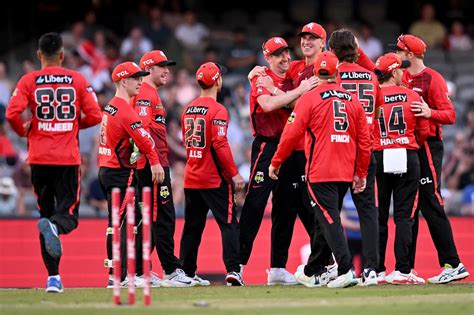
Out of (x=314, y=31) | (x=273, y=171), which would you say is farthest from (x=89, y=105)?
(x=314, y=31)

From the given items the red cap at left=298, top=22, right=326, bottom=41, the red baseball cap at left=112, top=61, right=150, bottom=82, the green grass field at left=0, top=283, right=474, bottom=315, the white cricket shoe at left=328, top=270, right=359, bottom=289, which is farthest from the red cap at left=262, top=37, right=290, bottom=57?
the white cricket shoe at left=328, top=270, right=359, bottom=289

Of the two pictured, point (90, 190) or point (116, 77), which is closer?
point (116, 77)

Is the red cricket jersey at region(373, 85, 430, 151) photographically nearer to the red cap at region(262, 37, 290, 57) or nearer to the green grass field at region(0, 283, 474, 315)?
the red cap at region(262, 37, 290, 57)

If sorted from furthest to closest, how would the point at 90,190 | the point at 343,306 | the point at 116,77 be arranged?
1. the point at 90,190
2. the point at 116,77
3. the point at 343,306

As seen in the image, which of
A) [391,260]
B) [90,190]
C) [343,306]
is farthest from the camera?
[90,190]

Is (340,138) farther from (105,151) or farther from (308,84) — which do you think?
(105,151)

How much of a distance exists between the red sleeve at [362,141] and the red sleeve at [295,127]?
547mm

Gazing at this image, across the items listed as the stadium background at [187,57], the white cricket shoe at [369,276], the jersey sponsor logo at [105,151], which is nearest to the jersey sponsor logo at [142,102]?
the jersey sponsor logo at [105,151]

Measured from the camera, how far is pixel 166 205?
15.0 metres

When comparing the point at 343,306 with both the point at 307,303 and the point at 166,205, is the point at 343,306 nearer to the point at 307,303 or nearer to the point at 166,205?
the point at 307,303

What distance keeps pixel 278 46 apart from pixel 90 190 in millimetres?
7598

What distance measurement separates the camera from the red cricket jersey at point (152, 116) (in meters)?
14.9

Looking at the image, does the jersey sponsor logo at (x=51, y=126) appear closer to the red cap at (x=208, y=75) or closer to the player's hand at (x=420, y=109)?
the red cap at (x=208, y=75)

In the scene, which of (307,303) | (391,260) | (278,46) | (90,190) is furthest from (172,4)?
(307,303)
